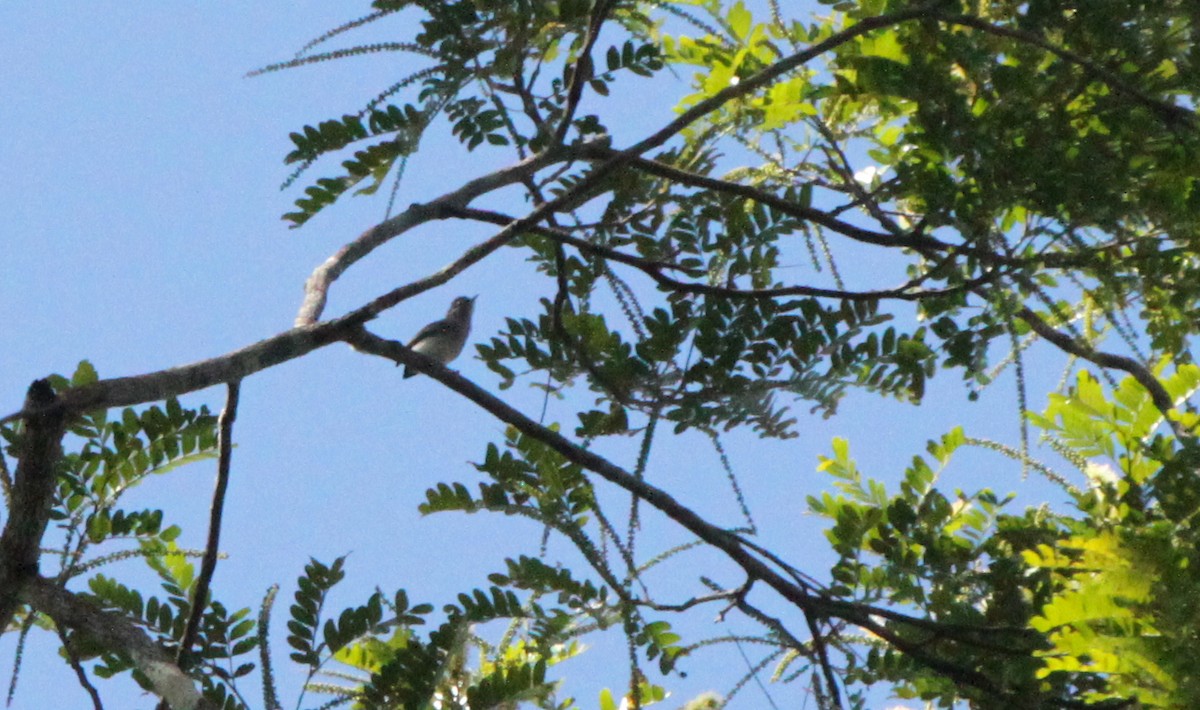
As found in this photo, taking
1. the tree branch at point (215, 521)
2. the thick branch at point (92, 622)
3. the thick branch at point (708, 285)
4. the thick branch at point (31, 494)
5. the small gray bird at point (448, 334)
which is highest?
the small gray bird at point (448, 334)

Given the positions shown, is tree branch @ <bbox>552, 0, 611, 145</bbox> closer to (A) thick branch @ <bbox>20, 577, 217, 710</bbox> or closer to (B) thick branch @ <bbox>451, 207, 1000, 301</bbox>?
(B) thick branch @ <bbox>451, 207, 1000, 301</bbox>

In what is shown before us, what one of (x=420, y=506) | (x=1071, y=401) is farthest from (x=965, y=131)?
(x=420, y=506)

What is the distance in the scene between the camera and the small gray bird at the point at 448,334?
283 inches

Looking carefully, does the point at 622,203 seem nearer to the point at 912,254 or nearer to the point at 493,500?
the point at 493,500

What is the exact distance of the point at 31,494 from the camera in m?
2.38

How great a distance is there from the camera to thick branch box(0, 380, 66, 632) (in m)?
2.31

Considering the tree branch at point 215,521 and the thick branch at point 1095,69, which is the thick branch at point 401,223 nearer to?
the tree branch at point 215,521

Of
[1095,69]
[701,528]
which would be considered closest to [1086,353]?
[1095,69]

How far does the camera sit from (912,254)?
5.25 m

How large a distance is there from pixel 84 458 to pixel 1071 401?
99.7 inches

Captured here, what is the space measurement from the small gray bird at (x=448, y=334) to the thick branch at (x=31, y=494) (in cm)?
433

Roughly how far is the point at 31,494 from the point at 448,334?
5030mm

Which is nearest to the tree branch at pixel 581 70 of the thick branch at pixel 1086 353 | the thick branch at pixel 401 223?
the thick branch at pixel 401 223

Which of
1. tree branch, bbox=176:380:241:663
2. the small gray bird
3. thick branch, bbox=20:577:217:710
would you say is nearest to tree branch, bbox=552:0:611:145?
tree branch, bbox=176:380:241:663
